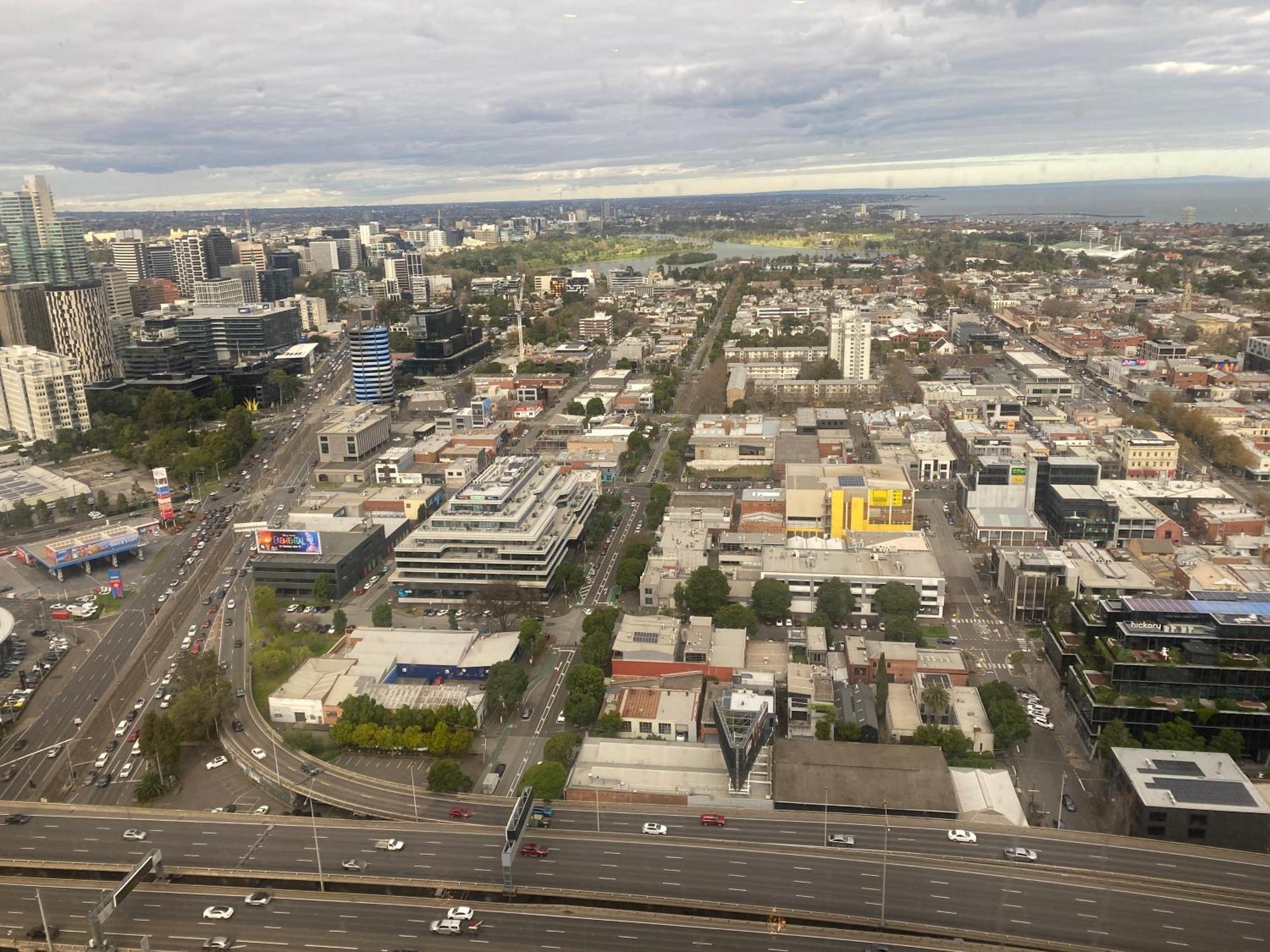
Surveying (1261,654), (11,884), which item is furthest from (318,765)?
(1261,654)

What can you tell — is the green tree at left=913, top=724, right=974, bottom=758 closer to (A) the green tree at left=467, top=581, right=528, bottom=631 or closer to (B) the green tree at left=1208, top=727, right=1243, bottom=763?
(B) the green tree at left=1208, top=727, right=1243, bottom=763

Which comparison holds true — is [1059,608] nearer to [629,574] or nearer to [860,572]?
[860,572]

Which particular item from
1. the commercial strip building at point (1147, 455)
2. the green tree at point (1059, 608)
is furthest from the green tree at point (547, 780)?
the commercial strip building at point (1147, 455)

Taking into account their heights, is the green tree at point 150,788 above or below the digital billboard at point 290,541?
below

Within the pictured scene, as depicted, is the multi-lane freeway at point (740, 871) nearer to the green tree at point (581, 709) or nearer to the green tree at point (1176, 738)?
the green tree at point (1176, 738)

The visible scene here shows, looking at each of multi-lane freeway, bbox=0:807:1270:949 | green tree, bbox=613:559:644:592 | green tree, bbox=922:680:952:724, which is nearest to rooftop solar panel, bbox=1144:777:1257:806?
multi-lane freeway, bbox=0:807:1270:949

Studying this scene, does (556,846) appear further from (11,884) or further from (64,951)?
(11,884)
